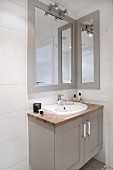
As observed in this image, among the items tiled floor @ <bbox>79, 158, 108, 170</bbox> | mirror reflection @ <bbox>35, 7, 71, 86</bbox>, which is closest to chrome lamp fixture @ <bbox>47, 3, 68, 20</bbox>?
mirror reflection @ <bbox>35, 7, 71, 86</bbox>

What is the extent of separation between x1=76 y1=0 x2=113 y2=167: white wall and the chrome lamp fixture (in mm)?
472

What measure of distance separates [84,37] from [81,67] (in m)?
0.50

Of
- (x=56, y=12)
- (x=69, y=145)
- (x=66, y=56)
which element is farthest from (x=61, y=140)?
(x=56, y=12)

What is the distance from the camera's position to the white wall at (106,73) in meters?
1.88

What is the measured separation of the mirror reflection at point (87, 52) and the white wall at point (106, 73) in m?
0.18

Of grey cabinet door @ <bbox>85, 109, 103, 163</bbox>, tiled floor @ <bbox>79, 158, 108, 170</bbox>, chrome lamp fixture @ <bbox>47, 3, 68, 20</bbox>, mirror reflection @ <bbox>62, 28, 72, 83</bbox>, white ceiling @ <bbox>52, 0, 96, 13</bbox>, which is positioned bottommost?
tiled floor @ <bbox>79, 158, 108, 170</bbox>

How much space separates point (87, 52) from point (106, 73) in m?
0.50

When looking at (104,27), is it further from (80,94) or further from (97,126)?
(97,126)

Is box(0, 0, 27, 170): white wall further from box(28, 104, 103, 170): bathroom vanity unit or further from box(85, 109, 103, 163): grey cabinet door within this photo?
box(85, 109, 103, 163): grey cabinet door

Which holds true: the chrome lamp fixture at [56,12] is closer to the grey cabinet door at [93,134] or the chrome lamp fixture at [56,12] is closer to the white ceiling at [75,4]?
the white ceiling at [75,4]


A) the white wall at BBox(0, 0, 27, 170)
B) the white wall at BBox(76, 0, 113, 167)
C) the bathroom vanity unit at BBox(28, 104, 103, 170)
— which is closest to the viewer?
the bathroom vanity unit at BBox(28, 104, 103, 170)

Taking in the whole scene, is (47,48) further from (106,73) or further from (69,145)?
(69,145)

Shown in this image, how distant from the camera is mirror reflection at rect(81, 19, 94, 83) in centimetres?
212

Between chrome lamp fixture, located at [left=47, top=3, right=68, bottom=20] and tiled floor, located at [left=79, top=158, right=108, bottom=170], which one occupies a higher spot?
chrome lamp fixture, located at [left=47, top=3, right=68, bottom=20]
